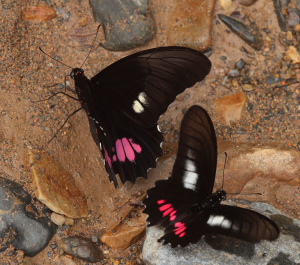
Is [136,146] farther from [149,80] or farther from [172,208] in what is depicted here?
[172,208]

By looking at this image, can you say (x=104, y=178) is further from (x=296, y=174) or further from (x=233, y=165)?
(x=296, y=174)

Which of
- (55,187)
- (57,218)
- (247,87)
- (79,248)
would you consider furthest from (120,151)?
(247,87)

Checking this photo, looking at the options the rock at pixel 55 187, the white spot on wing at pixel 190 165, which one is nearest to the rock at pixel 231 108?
the white spot on wing at pixel 190 165

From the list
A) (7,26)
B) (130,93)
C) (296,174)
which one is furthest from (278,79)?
(7,26)

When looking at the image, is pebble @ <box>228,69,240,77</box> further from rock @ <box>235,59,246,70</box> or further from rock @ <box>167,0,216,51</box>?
rock @ <box>167,0,216,51</box>

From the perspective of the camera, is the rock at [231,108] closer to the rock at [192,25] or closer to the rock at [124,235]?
the rock at [192,25]

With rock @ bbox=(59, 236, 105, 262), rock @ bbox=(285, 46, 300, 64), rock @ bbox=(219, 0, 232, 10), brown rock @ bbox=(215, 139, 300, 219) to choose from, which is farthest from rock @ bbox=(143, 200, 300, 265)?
rock @ bbox=(219, 0, 232, 10)
